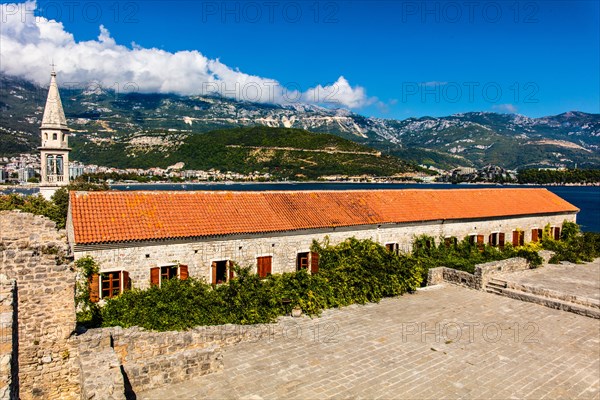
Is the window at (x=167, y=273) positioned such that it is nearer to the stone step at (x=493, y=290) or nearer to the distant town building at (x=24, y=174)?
the stone step at (x=493, y=290)

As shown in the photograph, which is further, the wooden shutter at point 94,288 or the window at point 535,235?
the window at point 535,235

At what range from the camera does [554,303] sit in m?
19.8

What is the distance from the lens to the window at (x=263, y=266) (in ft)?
65.1

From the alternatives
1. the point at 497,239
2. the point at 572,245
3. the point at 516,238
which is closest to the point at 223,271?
the point at 497,239

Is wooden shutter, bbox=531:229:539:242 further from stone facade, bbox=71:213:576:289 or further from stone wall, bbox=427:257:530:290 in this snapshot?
stone wall, bbox=427:257:530:290

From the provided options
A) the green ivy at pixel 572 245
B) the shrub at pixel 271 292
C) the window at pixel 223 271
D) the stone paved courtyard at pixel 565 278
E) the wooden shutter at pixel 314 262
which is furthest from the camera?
the green ivy at pixel 572 245

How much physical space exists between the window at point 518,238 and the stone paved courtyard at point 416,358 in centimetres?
1284

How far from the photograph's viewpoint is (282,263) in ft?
67.7

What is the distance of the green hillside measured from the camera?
15275 cm

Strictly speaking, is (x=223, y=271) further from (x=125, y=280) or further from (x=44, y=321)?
(x=44, y=321)

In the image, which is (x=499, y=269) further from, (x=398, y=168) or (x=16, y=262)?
(x=398, y=168)

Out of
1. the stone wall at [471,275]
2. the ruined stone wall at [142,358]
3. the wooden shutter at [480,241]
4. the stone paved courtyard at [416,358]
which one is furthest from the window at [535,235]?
the ruined stone wall at [142,358]

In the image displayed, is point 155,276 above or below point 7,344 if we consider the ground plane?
below

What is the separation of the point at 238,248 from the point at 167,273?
3.41 metres
